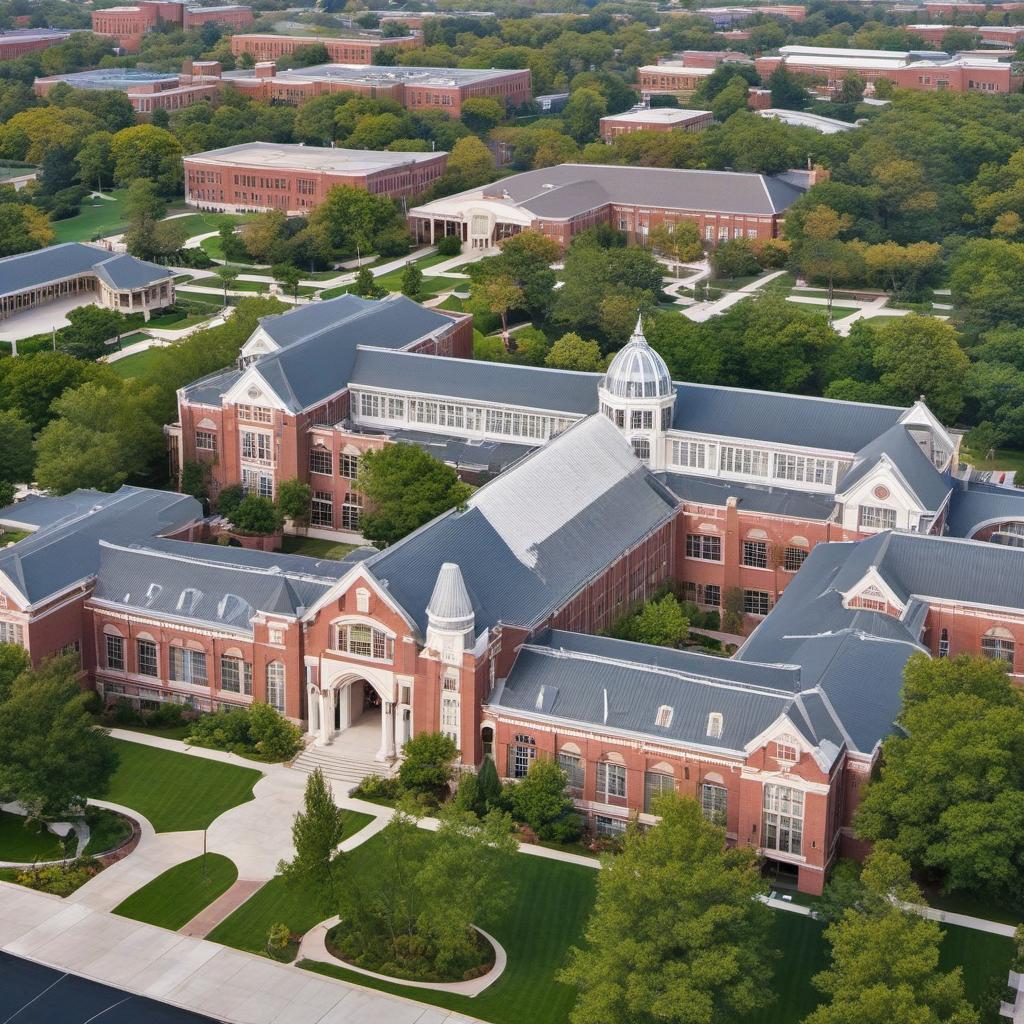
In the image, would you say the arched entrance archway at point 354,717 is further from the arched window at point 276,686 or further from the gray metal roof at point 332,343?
the gray metal roof at point 332,343

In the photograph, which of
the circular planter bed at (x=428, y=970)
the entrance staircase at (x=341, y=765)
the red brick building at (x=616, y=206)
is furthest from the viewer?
the red brick building at (x=616, y=206)

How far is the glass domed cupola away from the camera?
93.9 meters

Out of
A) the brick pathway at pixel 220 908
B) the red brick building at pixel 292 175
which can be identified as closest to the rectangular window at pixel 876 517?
the brick pathway at pixel 220 908

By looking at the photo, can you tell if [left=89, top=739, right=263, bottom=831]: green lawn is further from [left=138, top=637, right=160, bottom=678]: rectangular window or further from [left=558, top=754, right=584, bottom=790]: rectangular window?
[left=558, top=754, right=584, bottom=790]: rectangular window

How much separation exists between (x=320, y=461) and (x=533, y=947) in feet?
150

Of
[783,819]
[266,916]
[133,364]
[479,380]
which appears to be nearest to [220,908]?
[266,916]

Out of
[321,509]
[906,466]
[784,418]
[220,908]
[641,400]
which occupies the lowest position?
[220,908]

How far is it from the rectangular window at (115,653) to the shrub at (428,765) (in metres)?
16.5

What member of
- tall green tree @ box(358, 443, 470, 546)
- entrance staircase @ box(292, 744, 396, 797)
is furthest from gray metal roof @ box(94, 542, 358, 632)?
tall green tree @ box(358, 443, 470, 546)

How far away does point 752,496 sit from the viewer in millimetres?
92438

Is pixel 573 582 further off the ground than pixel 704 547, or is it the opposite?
pixel 573 582

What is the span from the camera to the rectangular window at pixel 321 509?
102 m

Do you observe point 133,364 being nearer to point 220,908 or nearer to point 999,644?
point 220,908

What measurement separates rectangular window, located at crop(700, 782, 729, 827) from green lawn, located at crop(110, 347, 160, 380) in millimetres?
72215
